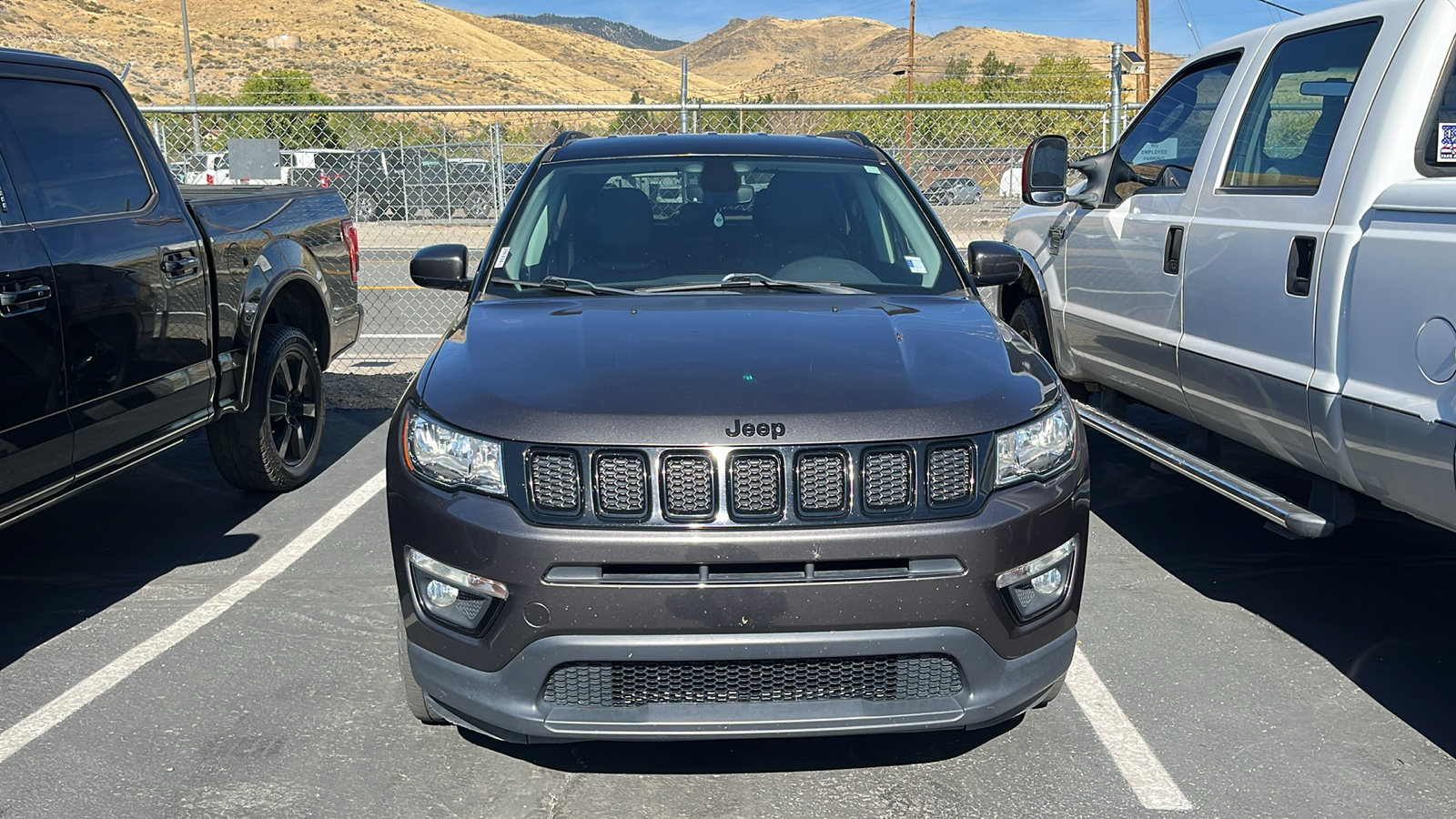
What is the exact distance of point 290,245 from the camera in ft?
19.5

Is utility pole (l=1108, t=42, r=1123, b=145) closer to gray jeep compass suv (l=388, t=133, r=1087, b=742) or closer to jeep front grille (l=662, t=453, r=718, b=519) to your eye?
gray jeep compass suv (l=388, t=133, r=1087, b=742)

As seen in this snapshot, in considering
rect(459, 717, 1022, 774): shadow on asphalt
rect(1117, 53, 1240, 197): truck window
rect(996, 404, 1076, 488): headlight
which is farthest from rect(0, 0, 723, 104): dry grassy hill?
rect(996, 404, 1076, 488): headlight

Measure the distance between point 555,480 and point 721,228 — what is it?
68.9 inches

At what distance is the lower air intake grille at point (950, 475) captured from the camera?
2.91m

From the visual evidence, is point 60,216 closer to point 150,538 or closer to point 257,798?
point 150,538

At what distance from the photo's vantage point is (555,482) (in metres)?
2.88

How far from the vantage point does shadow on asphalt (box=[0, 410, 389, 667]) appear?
4602 millimetres

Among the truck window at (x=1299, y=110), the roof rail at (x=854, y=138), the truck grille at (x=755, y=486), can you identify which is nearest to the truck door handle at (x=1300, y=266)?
the truck window at (x=1299, y=110)

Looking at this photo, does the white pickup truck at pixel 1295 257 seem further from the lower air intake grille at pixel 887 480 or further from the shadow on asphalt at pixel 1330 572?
the lower air intake grille at pixel 887 480

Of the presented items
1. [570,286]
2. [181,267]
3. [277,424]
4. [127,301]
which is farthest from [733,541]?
[277,424]

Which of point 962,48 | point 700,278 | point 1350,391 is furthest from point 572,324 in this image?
point 962,48

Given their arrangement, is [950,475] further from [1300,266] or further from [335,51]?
[335,51]

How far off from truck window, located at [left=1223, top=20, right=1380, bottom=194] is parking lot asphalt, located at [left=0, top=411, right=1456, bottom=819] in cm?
157

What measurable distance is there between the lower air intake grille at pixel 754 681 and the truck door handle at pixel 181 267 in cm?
291
